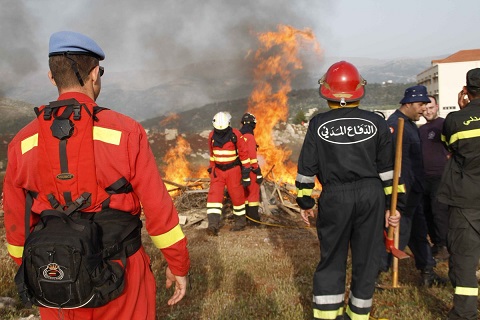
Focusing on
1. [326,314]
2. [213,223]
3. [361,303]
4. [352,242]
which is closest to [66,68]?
[352,242]

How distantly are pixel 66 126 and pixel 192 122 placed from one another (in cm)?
3445

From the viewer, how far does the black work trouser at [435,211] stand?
545cm

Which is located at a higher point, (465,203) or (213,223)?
(465,203)

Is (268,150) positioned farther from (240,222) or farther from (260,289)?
(260,289)

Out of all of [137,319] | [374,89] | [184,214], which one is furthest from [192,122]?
Answer: [374,89]

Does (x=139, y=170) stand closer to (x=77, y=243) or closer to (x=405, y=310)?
(x=77, y=243)

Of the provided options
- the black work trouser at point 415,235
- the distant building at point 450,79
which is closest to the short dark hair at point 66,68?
the black work trouser at point 415,235

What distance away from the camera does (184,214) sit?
9383 mm

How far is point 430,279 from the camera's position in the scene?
4625 millimetres

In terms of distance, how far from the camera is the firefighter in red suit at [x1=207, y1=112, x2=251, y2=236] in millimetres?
7984

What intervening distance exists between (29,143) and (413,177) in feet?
13.8

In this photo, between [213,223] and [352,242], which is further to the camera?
[213,223]

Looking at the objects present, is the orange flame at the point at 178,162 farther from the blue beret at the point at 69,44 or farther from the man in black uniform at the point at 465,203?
the blue beret at the point at 69,44

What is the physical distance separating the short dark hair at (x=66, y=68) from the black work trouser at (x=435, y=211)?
4947 millimetres
